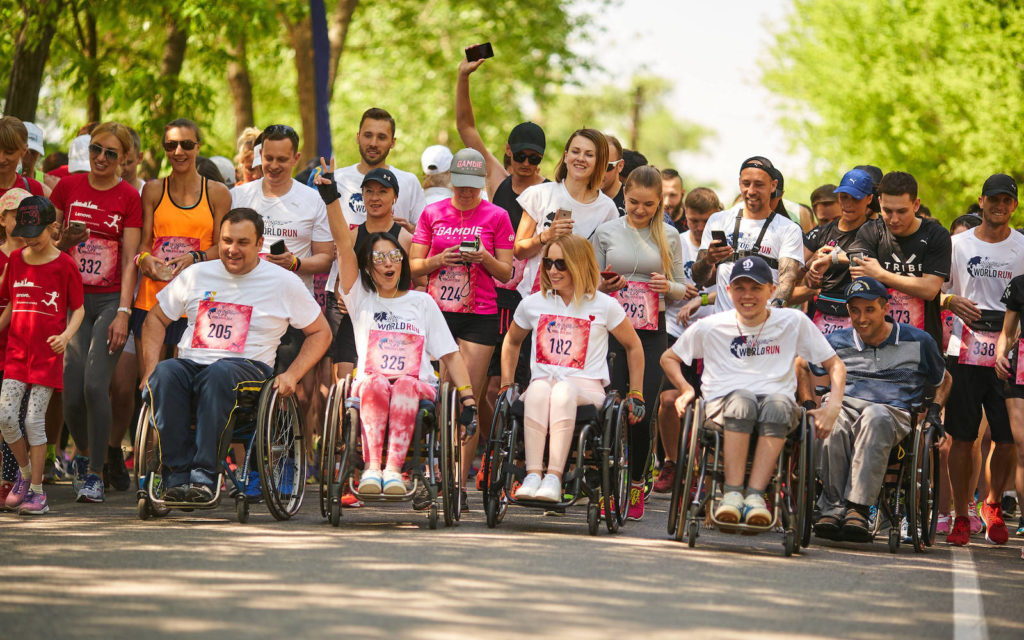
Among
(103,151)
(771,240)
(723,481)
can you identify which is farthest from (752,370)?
(103,151)

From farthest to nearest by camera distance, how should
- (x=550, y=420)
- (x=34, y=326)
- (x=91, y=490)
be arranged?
(x=91, y=490) → (x=34, y=326) → (x=550, y=420)

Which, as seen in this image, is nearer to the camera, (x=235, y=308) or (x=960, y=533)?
(x=235, y=308)

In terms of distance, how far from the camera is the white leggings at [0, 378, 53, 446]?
8305 millimetres

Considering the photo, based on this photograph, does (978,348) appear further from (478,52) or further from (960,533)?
(478,52)

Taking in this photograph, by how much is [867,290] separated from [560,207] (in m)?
2.11

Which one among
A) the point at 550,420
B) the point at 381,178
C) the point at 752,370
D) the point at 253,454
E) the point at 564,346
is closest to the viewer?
the point at 550,420

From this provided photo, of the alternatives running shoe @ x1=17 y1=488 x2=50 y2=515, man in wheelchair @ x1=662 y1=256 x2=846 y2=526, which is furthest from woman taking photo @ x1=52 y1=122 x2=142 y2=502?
man in wheelchair @ x1=662 y1=256 x2=846 y2=526

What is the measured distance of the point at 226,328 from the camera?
26.9 feet

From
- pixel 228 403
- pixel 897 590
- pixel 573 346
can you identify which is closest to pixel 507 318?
pixel 573 346

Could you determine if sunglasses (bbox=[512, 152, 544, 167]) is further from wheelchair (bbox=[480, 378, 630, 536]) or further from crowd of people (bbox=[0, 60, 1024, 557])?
wheelchair (bbox=[480, 378, 630, 536])

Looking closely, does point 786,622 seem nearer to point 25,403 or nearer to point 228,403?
point 228,403

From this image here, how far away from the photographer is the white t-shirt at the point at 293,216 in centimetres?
930

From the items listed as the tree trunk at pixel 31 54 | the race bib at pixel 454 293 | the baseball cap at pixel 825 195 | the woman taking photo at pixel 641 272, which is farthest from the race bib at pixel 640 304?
the tree trunk at pixel 31 54

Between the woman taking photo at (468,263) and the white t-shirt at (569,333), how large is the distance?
65cm
